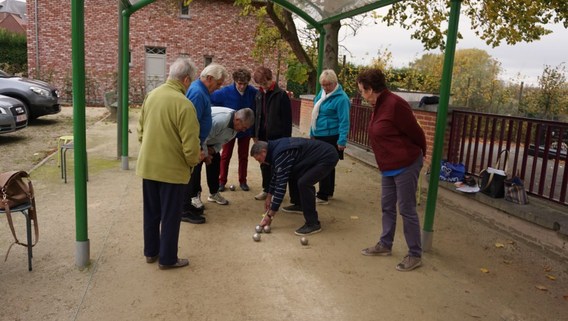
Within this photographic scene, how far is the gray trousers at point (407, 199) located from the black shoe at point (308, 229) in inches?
38.2

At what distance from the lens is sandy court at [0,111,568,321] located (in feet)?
10.8

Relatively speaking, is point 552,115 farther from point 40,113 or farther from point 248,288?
point 40,113

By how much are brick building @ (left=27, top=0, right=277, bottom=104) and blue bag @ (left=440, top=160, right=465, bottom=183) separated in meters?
17.5

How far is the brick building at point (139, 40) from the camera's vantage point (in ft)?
71.2

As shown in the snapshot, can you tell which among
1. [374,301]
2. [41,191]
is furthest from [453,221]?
[41,191]

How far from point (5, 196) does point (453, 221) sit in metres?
4.85

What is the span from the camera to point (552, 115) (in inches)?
550

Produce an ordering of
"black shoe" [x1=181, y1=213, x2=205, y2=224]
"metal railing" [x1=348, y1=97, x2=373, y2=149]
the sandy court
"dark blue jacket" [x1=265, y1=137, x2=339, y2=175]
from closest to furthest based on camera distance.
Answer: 1. the sandy court
2. "dark blue jacket" [x1=265, y1=137, x2=339, y2=175]
3. "black shoe" [x1=181, y1=213, x2=205, y2=224]
4. "metal railing" [x1=348, y1=97, x2=373, y2=149]

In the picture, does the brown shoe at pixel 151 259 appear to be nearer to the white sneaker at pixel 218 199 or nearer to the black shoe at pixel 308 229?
the black shoe at pixel 308 229

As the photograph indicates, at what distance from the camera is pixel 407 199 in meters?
4.00

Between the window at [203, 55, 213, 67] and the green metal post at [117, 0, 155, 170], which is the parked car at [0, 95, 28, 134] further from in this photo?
the window at [203, 55, 213, 67]

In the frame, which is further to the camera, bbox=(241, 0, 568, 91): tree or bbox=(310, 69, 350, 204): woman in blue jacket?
bbox=(241, 0, 568, 91): tree

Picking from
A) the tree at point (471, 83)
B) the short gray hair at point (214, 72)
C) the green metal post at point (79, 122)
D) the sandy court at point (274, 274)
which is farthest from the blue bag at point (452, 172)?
the tree at point (471, 83)

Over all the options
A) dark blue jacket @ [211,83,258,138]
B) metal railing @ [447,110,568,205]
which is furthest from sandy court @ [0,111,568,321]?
dark blue jacket @ [211,83,258,138]
